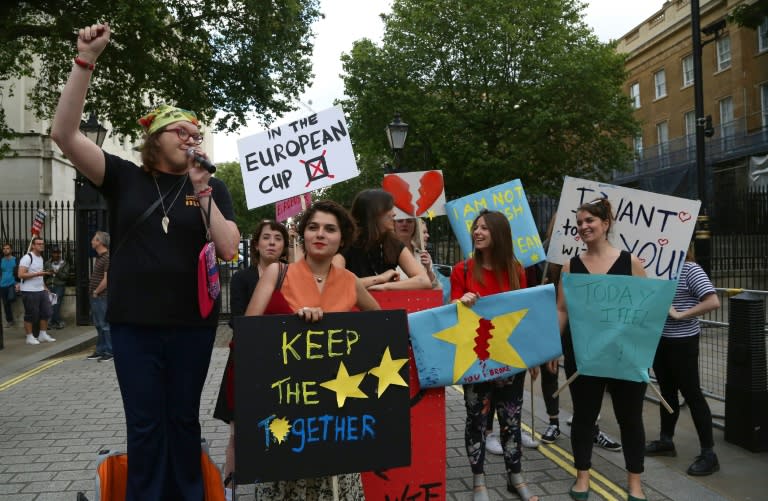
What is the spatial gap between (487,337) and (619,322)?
924 millimetres

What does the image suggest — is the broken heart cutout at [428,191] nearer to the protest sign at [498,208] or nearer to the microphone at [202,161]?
the protest sign at [498,208]

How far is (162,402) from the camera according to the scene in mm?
2738

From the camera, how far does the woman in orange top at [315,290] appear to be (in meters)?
2.90

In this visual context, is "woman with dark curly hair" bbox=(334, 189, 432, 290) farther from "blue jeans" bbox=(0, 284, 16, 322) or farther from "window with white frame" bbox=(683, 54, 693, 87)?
"window with white frame" bbox=(683, 54, 693, 87)

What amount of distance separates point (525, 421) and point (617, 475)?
1472mm

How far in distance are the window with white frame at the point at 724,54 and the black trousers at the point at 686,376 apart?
1068 inches

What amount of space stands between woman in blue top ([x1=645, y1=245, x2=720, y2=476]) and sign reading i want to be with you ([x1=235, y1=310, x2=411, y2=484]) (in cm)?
256

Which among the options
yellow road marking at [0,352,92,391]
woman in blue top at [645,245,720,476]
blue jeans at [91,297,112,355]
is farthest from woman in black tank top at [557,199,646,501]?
blue jeans at [91,297,112,355]

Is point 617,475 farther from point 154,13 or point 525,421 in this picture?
point 154,13

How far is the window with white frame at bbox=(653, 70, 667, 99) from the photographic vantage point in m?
31.2

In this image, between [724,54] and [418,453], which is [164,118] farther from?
[724,54]

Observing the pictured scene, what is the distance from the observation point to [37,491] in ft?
13.2

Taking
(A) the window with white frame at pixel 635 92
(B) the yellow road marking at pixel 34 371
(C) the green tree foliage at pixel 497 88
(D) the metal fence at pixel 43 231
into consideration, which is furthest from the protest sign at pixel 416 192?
(A) the window with white frame at pixel 635 92

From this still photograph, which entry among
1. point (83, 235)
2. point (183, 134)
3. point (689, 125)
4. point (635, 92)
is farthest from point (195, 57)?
point (635, 92)
